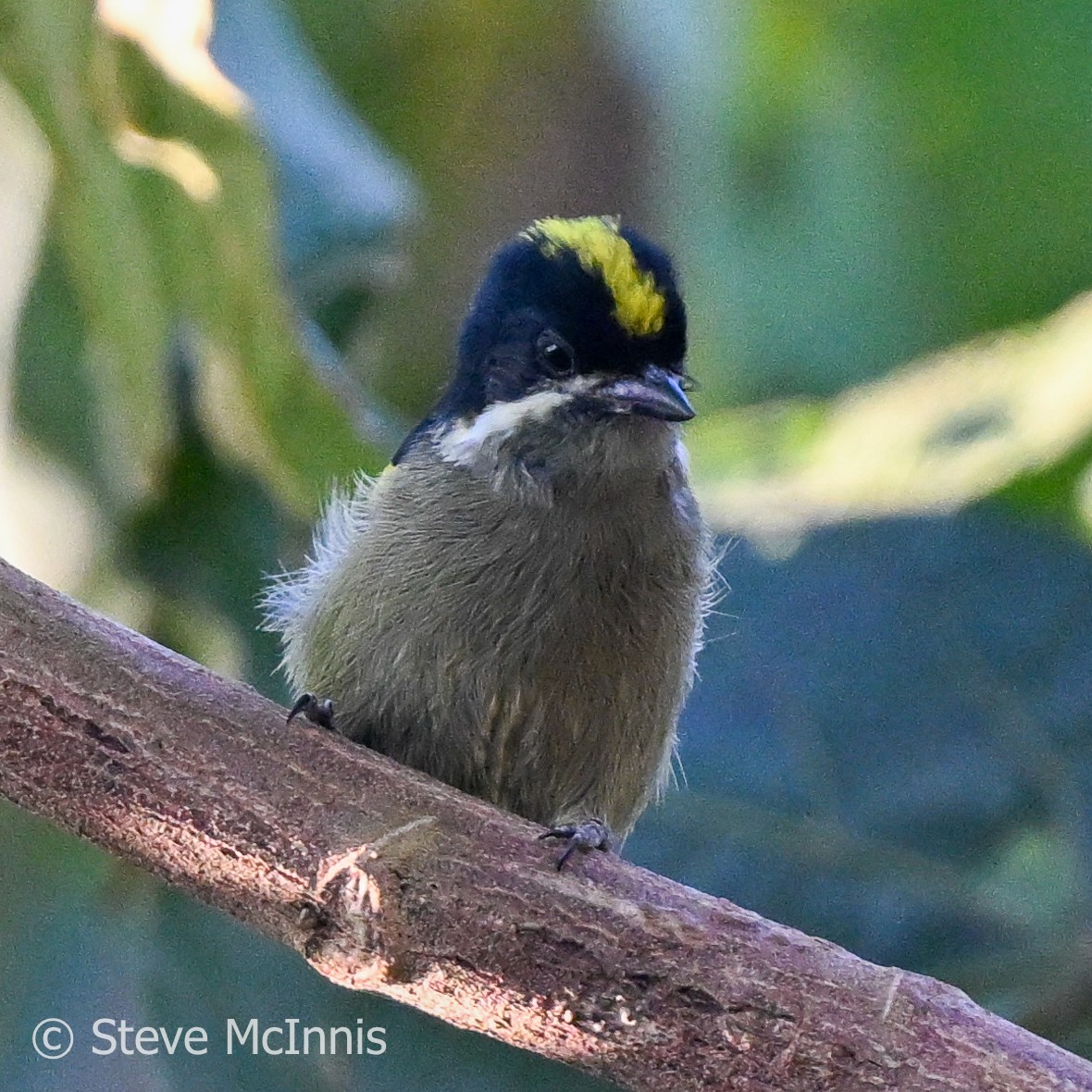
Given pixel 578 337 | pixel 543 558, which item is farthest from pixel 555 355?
pixel 543 558

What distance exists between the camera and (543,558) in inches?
74.8

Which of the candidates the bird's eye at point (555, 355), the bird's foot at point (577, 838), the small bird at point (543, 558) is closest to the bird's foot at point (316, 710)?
the small bird at point (543, 558)

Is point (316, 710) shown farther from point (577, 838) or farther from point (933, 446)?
point (933, 446)

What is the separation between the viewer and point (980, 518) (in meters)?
2.16

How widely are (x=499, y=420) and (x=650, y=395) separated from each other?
23 centimetres

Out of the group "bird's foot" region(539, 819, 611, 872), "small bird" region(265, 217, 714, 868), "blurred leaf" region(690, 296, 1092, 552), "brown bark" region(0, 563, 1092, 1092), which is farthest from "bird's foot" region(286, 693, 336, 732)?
"blurred leaf" region(690, 296, 1092, 552)

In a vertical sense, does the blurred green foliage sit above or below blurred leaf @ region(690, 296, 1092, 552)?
below

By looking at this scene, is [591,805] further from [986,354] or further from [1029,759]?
[986,354]

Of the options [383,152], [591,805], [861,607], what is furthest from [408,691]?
[383,152]

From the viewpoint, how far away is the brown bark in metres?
1.41

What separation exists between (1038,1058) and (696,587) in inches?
31.2

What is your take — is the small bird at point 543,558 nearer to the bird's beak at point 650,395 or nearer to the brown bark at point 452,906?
the bird's beak at point 650,395

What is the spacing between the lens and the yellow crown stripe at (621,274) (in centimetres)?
183

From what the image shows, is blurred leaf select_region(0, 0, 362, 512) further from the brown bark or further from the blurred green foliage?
the brown bark
